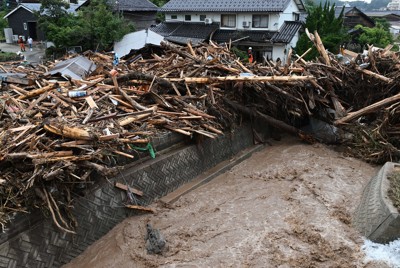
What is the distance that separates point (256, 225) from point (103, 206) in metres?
2.73

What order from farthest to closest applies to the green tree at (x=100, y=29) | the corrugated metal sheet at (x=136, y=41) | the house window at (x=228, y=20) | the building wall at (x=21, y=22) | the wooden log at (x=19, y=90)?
the building wall at (x=21, y=22), the house window at (x=228, y=20), the green tree at (x=100, y=29), the corrugated metal sheet at (x=136, y=41), the wooden log at (x=19, y=90)

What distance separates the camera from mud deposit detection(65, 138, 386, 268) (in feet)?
16.8

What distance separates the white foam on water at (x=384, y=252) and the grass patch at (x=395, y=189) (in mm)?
624

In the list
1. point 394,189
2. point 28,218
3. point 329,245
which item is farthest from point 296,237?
point 28,218

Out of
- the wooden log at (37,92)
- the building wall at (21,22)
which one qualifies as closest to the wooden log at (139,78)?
the wooden log at (37,92)

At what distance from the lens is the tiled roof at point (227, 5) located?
863 inches

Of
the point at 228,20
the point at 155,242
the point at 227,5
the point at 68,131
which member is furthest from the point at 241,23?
the point at 155,242

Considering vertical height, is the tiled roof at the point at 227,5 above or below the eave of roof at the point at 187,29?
above

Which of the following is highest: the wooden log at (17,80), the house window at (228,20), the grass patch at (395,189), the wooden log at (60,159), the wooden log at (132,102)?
the house window at (228,20)

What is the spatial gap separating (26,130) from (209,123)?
3916 millimetres

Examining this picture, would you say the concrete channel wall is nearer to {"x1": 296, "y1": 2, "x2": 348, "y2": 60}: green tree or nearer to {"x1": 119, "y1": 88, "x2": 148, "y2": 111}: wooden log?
{"x1": 119, "y1": 88, "x2": 148, "y2": 111}: wooden log

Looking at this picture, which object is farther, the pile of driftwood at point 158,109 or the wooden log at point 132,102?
the wooden log at point 132,102

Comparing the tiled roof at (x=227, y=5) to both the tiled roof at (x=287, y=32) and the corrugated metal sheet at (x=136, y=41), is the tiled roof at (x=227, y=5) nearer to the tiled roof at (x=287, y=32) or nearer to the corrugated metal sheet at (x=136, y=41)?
the tiled roof at (x=287, y=32)

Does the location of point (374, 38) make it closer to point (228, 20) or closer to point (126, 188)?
point (228, 20)
